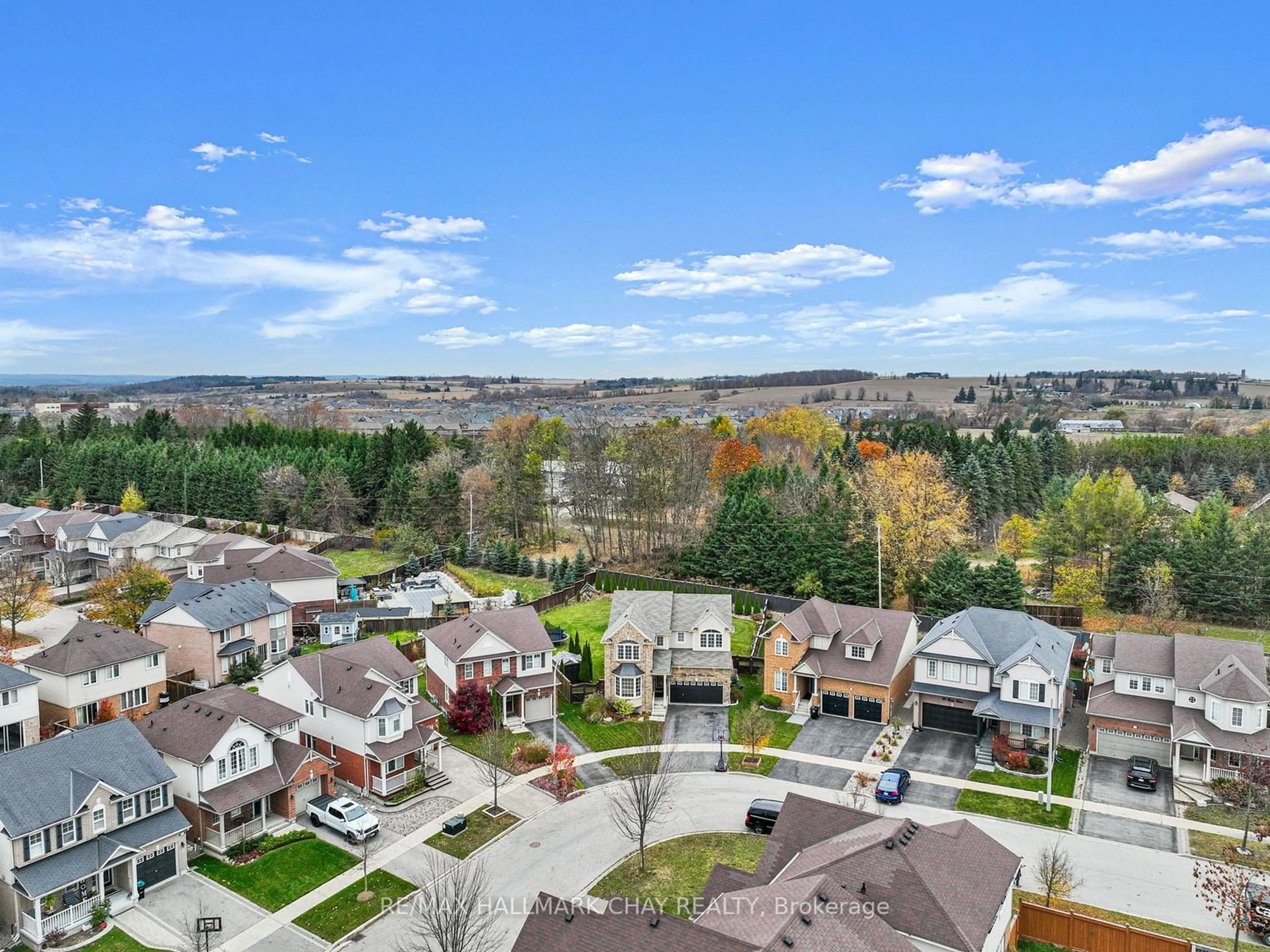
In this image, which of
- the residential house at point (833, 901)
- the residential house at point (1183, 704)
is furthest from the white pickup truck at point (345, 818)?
the residential house at point (1183, 704)

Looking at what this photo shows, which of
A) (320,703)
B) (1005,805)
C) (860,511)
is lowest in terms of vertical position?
(1005,805)

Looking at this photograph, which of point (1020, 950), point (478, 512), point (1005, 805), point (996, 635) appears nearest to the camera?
point (1020, 950)

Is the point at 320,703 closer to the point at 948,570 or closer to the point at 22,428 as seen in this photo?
the point at 948,570

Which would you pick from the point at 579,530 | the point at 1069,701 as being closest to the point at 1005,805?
the point at 1069,701

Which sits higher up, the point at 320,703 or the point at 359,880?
the point at 320,703

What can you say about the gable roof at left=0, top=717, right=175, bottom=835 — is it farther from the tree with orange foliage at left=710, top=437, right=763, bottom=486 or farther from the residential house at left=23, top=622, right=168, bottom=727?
the tree with orange foliage at left=710, top=437, right=763, bottom=486

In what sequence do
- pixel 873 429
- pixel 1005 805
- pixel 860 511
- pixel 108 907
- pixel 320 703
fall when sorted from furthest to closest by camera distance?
pixel 873 429 < pixel 860 511 < pixel 320 703 < pixel 1005 805 < pixel 108 907

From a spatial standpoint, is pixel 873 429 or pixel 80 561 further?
pixel 873 429

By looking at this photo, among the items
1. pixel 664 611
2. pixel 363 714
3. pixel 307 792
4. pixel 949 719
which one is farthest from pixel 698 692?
pixel 307 792
